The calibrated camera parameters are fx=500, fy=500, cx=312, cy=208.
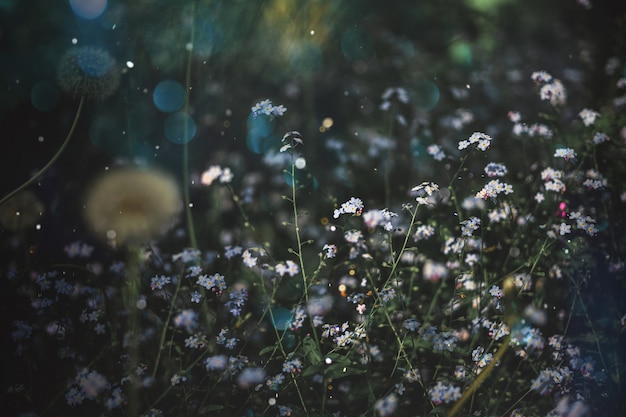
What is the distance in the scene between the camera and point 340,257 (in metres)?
2.20

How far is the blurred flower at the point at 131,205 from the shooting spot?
7.12 feet

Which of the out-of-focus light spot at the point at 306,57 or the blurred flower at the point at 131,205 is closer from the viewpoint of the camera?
the blurred flower at the point at 131,205

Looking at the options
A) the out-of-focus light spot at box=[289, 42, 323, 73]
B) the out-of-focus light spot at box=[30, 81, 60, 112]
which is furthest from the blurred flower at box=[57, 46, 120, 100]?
the out-of-focus light spot at box=[289, 42, 323, 73]

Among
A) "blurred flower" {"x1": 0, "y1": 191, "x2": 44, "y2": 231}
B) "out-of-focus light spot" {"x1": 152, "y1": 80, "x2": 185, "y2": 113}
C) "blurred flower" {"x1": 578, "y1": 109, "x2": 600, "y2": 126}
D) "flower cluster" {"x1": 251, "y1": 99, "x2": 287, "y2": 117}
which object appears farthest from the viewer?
"out-of-focus light spot" {"x1": 152, "y1": 80, "x2": 185, "y2": 113}

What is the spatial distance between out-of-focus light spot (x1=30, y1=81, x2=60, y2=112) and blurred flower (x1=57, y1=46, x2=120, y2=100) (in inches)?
16.4

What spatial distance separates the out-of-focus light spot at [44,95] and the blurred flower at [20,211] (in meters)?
0.54

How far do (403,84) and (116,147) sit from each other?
7.48 feet

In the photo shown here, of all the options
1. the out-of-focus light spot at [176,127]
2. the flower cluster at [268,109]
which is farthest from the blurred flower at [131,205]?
the flower cluster at [268,109]

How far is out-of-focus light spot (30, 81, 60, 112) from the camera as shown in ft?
8.11

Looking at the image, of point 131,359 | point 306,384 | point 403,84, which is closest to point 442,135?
point 403,84

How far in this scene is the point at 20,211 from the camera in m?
2.06

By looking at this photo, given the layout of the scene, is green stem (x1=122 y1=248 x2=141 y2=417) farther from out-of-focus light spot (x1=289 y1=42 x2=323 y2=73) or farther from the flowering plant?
out-of-focus light spot (x1=289 y1=42 x2=323 y2=73)

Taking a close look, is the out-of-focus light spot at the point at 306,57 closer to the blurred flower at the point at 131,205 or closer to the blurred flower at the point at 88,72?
the blurred flower at the point at 131,205

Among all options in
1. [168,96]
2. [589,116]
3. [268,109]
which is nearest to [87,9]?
[168,96]
